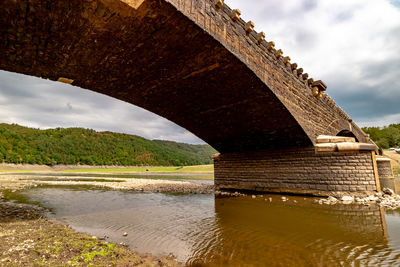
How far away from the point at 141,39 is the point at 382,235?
7996 mm

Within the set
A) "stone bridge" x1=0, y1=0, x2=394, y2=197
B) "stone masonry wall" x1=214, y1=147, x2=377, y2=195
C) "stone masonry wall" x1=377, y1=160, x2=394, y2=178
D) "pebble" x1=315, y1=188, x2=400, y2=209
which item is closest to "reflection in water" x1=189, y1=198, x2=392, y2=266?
"pebble" x1=315, y1=188, x2=400, y2=209

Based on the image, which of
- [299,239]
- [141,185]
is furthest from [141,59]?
[141,185]

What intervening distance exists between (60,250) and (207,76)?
268 inches

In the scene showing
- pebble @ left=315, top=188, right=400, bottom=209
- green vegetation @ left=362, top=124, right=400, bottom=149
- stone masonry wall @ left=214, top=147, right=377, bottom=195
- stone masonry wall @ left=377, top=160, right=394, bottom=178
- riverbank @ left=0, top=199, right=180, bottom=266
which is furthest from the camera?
green vegetation @ left=362, top=124, right=400, bottom=149

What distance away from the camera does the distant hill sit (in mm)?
83688

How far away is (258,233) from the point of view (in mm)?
5582

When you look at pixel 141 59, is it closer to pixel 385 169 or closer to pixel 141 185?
pixel 141 185

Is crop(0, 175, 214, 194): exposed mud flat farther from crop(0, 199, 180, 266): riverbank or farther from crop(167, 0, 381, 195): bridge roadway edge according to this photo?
crop(0, 199, 180, 266): riverbank

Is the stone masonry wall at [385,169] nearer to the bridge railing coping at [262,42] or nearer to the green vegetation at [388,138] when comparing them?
the bridge railing coping at [262,42]

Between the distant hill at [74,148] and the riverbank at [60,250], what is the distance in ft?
314

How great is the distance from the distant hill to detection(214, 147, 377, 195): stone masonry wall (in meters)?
93.0

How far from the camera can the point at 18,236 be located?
5180 mm

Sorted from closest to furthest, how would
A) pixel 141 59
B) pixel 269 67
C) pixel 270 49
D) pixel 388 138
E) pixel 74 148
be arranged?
pixel 141 59
pixel 269 67
pixel 270 49
pixel 388 138
pixel 74 148

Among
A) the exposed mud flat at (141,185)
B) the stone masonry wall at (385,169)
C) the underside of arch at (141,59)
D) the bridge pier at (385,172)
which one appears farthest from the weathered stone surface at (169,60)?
the stone masonry wall at (385,169)
